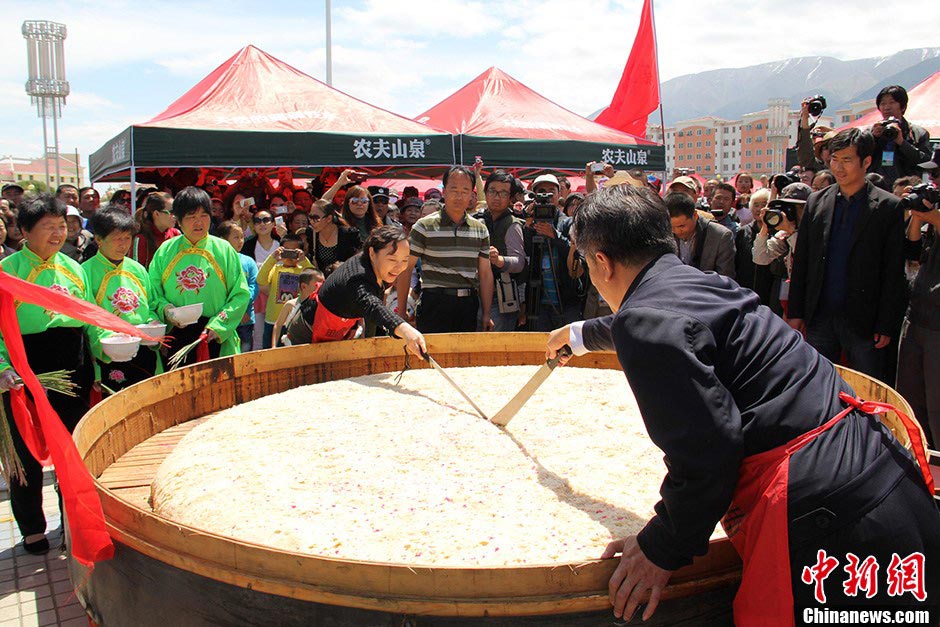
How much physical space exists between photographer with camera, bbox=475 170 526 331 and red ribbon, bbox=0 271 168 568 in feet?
11.0

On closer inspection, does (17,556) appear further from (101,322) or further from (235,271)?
(101,322)

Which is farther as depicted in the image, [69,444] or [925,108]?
[925,108]

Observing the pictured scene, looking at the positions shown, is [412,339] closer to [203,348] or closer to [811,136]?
[203,348]

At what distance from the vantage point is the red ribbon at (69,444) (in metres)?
1.74

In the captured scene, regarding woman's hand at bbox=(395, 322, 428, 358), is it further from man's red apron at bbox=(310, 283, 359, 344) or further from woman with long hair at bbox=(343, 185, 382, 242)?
woman with long hair at bbox=(343, 185, 382, 242)

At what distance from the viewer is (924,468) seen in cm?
162

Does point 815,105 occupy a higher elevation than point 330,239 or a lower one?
higher

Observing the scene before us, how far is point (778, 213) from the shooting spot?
4.40m

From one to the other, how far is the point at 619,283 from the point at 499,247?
3790mm

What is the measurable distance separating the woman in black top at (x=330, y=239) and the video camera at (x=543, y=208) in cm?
167

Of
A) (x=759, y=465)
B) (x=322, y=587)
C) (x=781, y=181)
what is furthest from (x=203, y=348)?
(x=781, y=181)

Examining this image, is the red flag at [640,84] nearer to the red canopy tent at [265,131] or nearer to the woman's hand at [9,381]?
the red canopy tent at [265,131]

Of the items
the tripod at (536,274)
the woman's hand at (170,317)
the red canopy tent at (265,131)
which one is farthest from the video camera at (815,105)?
the woman's hand at (170,317)

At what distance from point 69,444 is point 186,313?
2073mm
